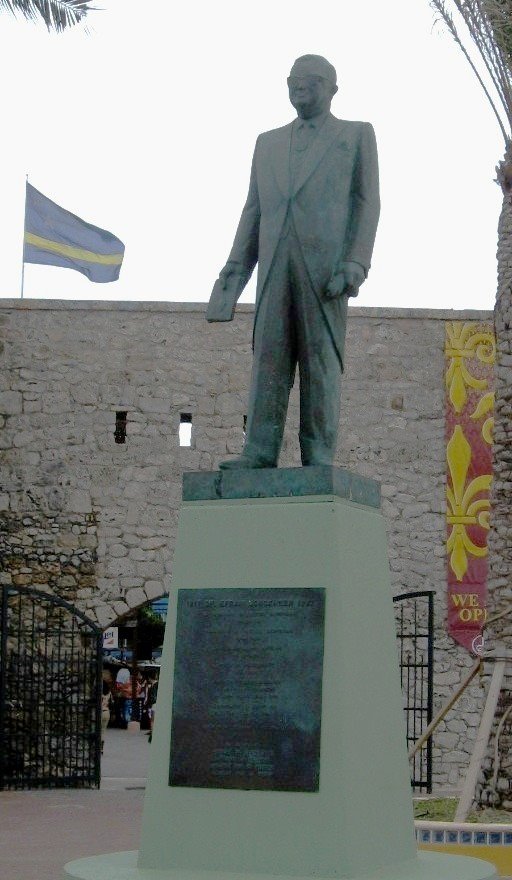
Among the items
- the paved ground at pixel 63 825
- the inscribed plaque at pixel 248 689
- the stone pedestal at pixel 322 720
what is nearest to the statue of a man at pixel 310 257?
the stone pedestal at pixel 322 720

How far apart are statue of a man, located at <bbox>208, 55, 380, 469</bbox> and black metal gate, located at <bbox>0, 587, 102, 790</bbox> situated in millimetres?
8789

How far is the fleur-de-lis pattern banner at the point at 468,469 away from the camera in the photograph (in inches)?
604

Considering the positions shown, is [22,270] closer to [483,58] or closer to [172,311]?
[172,311]

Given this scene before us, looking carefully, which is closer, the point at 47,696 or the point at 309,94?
the point at 309,94

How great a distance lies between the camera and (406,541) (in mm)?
→ 15539

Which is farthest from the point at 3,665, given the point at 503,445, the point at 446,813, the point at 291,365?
the point at 291,365

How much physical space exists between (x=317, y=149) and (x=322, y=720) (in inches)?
77.5

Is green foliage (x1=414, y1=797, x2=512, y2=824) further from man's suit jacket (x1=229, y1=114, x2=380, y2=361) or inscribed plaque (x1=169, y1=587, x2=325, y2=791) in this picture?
man's suit jacket (x1=229, y1=114, x2=380, y2=361)

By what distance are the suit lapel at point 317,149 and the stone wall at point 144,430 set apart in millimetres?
10325

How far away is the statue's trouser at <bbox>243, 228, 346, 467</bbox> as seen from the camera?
4980 mm

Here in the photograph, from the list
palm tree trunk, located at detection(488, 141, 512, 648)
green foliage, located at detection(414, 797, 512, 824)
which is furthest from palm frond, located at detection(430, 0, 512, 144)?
green foliage, located at detection(414, 797, 512, 824)

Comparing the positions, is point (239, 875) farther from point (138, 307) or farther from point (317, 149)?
point (138, 307)

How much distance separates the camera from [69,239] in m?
17.5

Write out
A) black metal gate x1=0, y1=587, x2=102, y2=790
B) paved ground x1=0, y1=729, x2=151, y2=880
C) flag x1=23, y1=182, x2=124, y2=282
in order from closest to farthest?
paved ground x1=0, y1=729, x2=151, y2=880
black metal gate x1=0, y1=587, x2=102, y2=790
flag x1=23, y1=182, x2=124, y2=282
